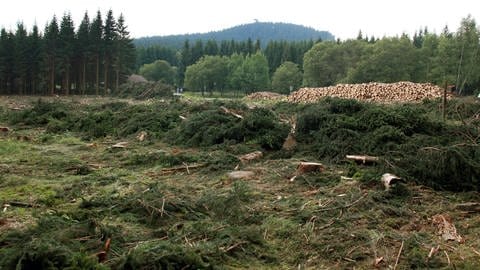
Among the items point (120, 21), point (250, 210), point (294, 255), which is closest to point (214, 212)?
point (250, 210)

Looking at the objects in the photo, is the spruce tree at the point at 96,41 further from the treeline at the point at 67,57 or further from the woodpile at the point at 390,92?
the woodpile at the point at 390,92

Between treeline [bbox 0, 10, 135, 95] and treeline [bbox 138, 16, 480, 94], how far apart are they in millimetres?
23444

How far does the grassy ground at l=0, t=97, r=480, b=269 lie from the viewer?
514cm

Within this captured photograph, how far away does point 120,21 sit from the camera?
165 feet

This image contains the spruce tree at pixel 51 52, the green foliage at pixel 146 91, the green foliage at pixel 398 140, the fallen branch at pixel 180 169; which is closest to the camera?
the green foliage at pixel 398 140

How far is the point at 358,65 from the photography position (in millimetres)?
53844

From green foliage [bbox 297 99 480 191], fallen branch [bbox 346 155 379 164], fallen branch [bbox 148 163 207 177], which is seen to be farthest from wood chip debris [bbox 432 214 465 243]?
fallen branch [bbox 148 163 207 177]

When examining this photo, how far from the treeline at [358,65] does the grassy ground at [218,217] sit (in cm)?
3159

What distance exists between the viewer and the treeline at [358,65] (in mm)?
49406

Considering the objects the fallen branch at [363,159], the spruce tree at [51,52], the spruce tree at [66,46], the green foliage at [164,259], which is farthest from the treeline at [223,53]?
the green foliage at [164,259]

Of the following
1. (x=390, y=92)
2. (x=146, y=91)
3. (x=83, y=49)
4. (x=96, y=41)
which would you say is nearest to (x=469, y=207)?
(x=390, y=92)

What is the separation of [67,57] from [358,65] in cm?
3238

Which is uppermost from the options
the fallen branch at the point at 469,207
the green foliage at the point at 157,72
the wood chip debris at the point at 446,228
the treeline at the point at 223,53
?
the treeline at the point at 223,53

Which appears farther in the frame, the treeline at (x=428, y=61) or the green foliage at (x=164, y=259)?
the treeline at (x=428, y=61)
